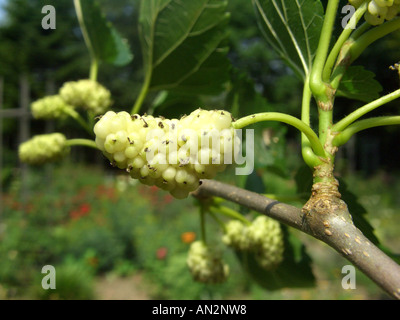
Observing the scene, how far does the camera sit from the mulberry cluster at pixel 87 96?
76cm

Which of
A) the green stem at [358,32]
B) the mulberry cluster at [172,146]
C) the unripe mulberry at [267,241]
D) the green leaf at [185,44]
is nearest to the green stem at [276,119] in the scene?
the mulberry cluster at [172,146]

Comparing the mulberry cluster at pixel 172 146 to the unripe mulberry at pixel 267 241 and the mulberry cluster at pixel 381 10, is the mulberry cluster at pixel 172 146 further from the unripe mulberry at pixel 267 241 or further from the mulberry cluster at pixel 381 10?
the unripe mulberry at pixel 267 241

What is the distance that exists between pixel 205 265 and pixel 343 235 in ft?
1.59

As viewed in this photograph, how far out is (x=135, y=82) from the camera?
965 cm

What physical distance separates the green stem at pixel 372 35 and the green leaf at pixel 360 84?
0.07 m

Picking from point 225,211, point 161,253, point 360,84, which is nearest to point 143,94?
point 225,211

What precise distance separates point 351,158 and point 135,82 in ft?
17.9

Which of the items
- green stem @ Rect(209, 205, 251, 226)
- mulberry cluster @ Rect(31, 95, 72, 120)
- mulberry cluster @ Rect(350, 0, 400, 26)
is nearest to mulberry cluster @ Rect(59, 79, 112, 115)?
mulberry cluster @ Rect(31, 95, 72, 120)

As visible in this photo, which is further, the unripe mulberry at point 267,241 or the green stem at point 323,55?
the unripe mulberry at point 267,241

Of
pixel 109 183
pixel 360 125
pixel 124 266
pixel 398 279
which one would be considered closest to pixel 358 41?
pixel 360 125

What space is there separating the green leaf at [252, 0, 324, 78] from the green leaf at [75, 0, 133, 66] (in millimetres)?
346

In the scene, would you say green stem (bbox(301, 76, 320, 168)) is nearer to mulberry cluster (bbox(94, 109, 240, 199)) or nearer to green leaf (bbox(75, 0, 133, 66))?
mulberry cluster (bbox(94, 109, 240, 199))

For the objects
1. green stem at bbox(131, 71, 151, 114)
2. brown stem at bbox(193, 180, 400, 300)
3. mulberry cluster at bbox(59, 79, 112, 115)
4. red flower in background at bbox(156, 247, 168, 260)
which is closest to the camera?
brown stem at bbox(193, 180, 400, 300)

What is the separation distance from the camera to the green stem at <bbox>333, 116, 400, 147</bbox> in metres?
0.33
